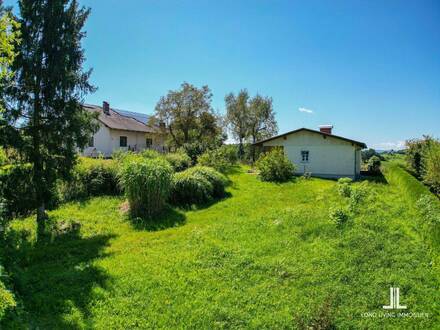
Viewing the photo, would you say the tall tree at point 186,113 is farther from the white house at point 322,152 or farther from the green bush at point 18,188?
the green bush at point 18,188

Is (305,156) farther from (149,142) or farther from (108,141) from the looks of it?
(108,141)

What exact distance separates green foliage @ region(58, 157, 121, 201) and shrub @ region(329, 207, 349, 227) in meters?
8.78

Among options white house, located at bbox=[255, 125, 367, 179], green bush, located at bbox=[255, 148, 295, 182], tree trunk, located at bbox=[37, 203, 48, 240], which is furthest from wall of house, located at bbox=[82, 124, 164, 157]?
tree trunk, located at bbox=[37, 203, 48, 240]

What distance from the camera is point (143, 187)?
406 inches

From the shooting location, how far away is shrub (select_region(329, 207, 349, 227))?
7.78 metres

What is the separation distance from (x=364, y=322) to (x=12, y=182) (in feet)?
29.3

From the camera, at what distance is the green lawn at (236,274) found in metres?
4.63

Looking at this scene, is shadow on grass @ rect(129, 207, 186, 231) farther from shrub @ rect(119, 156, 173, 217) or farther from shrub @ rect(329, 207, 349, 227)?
shrub @ rect(329, 207, 349, 227)

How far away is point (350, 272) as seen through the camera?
5.71 metres

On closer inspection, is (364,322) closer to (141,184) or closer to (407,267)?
(407,267)

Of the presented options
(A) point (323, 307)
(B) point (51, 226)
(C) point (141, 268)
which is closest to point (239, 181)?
(B) point (51, 226)

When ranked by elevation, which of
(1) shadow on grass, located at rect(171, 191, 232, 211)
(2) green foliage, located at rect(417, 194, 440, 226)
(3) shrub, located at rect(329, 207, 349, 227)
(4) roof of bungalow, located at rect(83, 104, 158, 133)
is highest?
(4) roof of bungalow, located at rect(83, 104, 158, 133)

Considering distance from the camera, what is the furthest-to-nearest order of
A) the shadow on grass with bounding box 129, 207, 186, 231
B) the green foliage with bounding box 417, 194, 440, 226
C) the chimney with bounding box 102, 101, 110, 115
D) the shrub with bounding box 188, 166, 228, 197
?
the chimney with bounding box 102, 101, 110, 115, the shrub with bounding box 188, 166, 228, 197, the shadow on grass with bounding box 129, 207, 186, 231, the green foliage with bounding box 417, 194, 440, 226

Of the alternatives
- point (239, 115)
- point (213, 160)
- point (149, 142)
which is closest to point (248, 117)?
point (239, 115)
